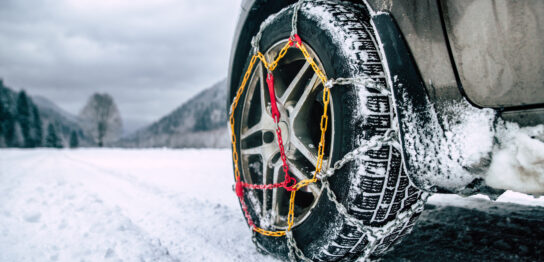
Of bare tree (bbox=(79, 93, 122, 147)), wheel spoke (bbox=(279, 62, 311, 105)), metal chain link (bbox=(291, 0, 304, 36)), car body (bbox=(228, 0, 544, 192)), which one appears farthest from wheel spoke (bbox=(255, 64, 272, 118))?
bare tree (bbox=(79, 93, 122, 147))

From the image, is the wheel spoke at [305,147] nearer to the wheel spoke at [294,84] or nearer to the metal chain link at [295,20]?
the wheel spoke at [294,84]

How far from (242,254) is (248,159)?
0.58 m

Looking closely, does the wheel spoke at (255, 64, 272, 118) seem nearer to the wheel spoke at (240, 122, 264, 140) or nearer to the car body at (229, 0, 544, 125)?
the wheel spoke at (240, 122, 264, 140)

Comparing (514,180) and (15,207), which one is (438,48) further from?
(15,207)

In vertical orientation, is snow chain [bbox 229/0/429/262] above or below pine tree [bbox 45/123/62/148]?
below

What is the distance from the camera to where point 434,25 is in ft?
2.99

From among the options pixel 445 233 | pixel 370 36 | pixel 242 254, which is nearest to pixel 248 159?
pixel 242 254

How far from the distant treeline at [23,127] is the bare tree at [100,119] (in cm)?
495

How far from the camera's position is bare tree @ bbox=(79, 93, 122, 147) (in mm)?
48875

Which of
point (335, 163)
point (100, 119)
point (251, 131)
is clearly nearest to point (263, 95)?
point (251, 131)

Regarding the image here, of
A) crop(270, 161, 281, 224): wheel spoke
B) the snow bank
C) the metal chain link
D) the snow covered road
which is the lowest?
the snow covered road

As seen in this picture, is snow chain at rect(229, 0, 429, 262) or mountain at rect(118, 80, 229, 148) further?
mountain at rect(118, 80, 229, 148)

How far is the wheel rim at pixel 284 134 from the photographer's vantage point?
144cm

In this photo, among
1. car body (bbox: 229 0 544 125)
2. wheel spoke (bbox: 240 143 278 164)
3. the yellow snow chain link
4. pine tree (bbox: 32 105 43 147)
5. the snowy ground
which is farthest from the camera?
pine tree (bbox: 32 105 43 147)
